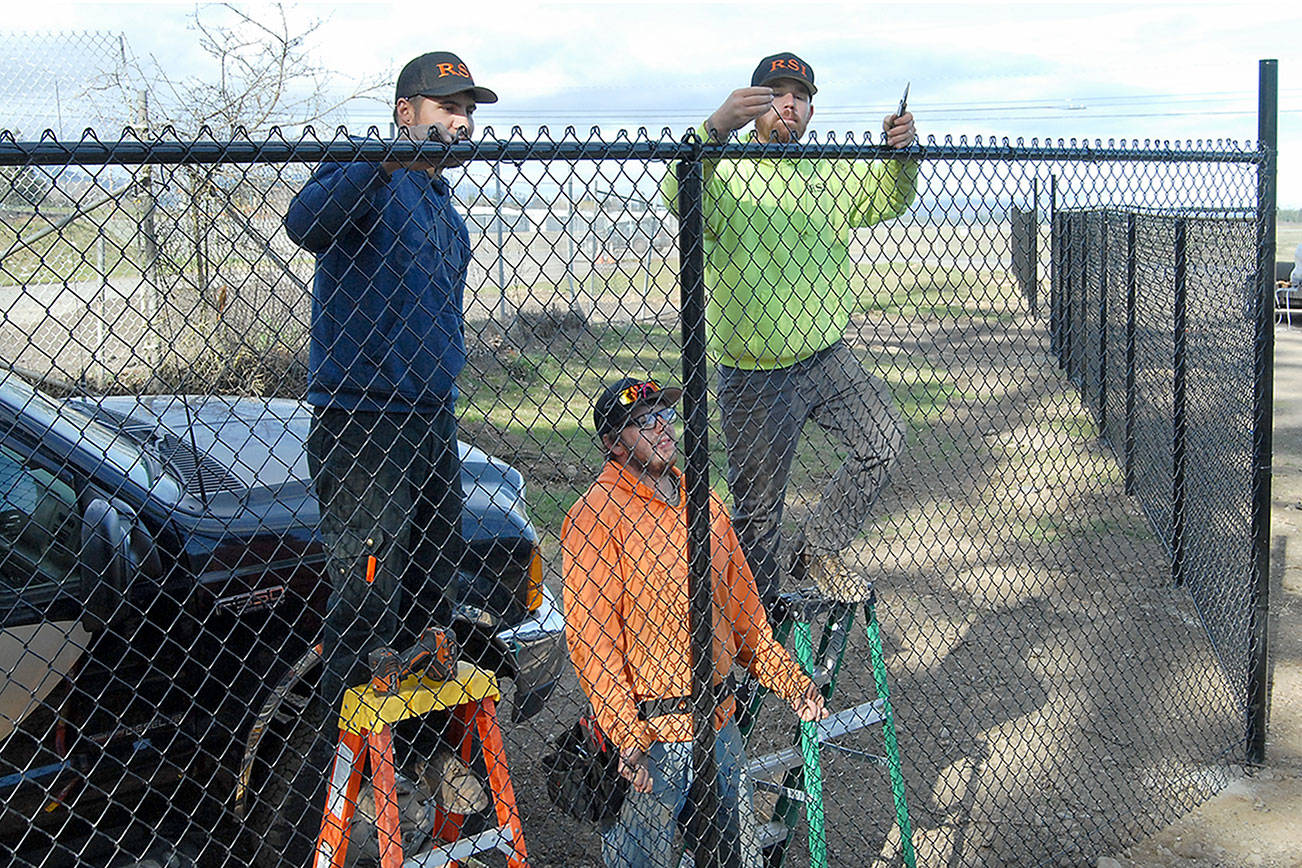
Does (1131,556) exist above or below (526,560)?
below

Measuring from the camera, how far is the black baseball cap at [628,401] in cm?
310

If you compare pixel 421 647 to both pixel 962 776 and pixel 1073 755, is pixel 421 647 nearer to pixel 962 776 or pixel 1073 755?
pixel 962 776

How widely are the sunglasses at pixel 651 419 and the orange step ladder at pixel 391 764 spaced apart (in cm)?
79

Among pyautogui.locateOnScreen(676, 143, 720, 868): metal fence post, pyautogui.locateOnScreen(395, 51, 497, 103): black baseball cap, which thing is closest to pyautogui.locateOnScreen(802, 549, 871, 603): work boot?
pyautogui.locateOnScreen(676, 143, 720, 868): metal fence post

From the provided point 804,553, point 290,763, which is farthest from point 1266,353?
point 290,763

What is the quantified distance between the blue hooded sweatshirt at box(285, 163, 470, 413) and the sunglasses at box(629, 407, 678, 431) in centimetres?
51

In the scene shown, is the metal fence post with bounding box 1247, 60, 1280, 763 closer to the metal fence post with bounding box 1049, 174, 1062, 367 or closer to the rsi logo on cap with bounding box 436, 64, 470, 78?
the rsi logo on cap with bounding box 436, 64, 470, 78

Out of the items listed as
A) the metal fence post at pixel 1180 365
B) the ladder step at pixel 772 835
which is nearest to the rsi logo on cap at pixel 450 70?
the ladder step at pixel 772 835

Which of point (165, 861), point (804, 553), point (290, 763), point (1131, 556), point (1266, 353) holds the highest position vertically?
point (1266, 353)

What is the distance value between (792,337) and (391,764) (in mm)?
1816

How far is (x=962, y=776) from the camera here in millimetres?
4133

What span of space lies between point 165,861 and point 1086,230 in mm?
8201

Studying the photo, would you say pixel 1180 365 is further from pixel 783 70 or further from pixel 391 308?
pixel 391 308

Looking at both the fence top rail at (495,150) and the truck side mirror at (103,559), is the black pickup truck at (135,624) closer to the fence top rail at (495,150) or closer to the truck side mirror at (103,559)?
the truck side mirror at (103,559)
